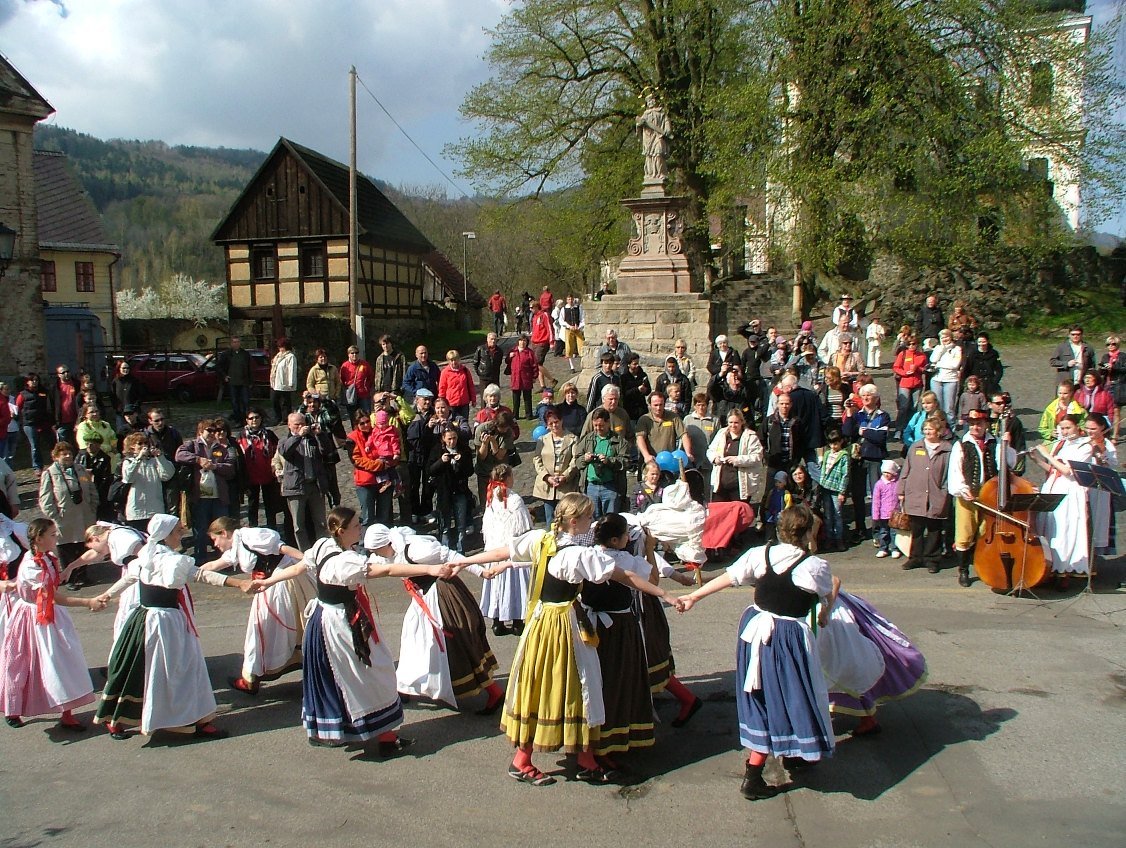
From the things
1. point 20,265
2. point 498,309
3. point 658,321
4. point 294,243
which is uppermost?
point 294,243

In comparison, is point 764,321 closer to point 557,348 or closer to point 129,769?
point 557,348

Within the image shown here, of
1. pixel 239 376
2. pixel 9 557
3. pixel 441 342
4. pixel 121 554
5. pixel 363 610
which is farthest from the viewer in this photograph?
pixel 441 342

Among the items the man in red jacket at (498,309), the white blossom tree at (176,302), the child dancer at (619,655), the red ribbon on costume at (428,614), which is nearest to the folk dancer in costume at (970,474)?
the child dancer at (619,655)

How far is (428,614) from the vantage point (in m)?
6.44

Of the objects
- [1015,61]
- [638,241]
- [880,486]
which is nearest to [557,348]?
[638,241]

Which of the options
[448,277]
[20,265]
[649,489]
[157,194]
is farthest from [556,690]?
[157,194]

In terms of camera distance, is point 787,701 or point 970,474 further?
point 970,474

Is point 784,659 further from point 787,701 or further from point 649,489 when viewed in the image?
point 649,489

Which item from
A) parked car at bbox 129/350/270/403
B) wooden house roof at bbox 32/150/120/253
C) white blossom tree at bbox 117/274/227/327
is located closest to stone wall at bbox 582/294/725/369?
parked car at bbox 129/350/270/403

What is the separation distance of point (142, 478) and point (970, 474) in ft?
28.6

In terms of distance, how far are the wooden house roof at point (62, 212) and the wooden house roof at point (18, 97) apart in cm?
1945

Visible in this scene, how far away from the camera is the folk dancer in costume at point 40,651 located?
21.3ft

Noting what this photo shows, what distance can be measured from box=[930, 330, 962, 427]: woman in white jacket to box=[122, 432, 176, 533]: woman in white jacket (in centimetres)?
1027

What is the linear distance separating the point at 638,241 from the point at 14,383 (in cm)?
1431
